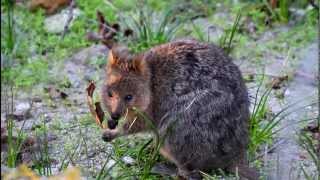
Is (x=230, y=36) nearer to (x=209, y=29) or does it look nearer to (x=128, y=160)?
(x=209, y=29)

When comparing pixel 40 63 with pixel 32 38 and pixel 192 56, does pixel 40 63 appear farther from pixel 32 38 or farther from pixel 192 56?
pixel 192 56

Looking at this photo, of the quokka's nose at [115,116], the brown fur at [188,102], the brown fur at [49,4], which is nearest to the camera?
the brown fur at [188,102]

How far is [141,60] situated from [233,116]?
0.76 m

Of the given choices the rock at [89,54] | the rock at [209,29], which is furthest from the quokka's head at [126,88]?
the rock at [209,29]

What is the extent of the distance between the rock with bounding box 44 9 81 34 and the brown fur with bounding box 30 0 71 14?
0.29 feet

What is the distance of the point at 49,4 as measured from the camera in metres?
9.40

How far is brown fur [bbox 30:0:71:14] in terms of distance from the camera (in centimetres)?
936

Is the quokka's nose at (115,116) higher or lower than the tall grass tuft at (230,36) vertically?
lower

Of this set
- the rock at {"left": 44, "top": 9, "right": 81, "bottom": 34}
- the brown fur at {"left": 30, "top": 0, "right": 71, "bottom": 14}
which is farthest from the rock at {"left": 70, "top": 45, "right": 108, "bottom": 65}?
the brown fur at {"left": 30, "top": 0, "right": 71, "bottom": 14}

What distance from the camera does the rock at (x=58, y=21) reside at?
9055 millimetres

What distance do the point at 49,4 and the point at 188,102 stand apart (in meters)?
3.79

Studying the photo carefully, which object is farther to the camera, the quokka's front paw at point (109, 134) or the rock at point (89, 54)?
the rock at point (89, 54)

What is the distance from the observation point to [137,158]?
20.4 ft

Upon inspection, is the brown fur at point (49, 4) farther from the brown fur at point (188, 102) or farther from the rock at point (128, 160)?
the rock at point (128, 160)
